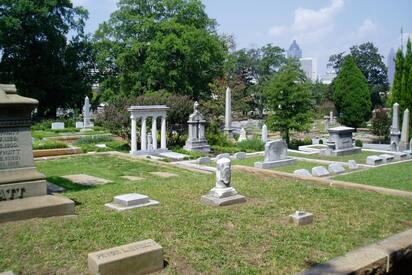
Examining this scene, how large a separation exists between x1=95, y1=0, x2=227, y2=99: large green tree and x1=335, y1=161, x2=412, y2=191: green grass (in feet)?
74.4

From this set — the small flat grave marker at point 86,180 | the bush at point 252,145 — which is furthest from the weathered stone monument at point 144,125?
the small flat grave marker at point 86,180

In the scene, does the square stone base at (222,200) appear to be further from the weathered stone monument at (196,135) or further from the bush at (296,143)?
the bush at (296,143)

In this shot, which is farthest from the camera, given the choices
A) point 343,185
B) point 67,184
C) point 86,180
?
point 86,180

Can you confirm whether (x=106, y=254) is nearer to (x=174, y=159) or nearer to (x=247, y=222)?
(x=247, y=222)

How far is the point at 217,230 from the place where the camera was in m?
6.52

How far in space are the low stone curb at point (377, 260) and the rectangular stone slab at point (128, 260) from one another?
175 centimetres

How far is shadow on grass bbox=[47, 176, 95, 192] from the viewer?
1127 cm

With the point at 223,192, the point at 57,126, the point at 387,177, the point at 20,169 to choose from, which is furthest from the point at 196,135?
the point at 57,126

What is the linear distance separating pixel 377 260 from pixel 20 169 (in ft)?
19.6

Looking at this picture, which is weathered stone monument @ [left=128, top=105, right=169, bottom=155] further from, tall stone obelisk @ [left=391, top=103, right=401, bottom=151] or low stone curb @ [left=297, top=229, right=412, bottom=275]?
low stone curb @ [left=297, top=229, right=412, bottom=275]

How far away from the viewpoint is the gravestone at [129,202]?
793 centimetres

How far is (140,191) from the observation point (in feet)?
31.9

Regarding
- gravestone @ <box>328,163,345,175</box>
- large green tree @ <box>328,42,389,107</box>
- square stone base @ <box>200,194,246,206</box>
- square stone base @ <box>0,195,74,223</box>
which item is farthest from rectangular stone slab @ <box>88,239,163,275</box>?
large green tree @ <box>328,42,389,107</box>

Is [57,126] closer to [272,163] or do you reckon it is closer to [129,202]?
[272,163]
